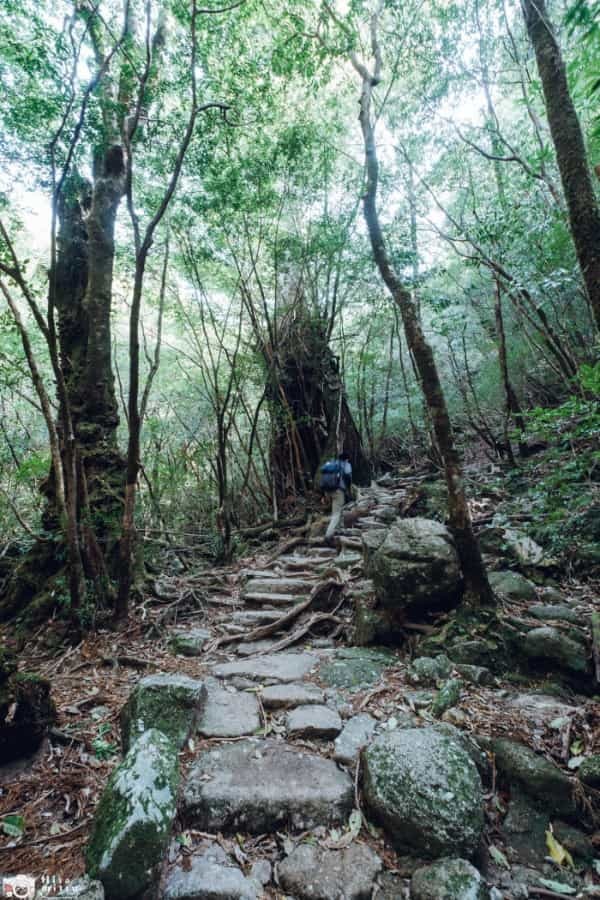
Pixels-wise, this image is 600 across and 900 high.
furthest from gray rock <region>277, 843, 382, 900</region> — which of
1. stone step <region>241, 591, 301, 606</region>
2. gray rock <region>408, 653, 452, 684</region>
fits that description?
stone step <region>241, 591, 301, 606</region>

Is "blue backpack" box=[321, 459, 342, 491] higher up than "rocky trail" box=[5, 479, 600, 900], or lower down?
higher up

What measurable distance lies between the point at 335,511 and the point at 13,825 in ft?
17.3

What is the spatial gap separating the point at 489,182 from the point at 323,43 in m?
4.85

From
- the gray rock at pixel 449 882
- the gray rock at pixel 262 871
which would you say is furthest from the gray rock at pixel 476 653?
the gray rock at pixel 262 871

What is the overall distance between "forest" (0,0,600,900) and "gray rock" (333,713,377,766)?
0.02 m

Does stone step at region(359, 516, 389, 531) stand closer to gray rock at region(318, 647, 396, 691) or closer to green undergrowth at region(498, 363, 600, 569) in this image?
green undergrowth at region(498, 363, 600, 569)

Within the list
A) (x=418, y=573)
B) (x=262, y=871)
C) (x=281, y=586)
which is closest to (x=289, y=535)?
(x=281, y=586)

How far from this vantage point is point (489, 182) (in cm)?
816

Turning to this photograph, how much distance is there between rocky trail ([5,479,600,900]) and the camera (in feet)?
4.97

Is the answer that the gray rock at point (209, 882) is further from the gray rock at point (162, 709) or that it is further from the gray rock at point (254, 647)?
the gray rock at point (254, 647)

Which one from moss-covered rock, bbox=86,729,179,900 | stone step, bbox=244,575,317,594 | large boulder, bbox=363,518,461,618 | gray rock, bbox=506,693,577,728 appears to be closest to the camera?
moss-covered rock, bbox=86,729,179,900

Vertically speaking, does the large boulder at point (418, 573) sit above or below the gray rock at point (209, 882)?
above

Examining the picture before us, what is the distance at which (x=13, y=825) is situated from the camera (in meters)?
1.65

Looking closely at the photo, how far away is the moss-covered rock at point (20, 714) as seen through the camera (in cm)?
202
